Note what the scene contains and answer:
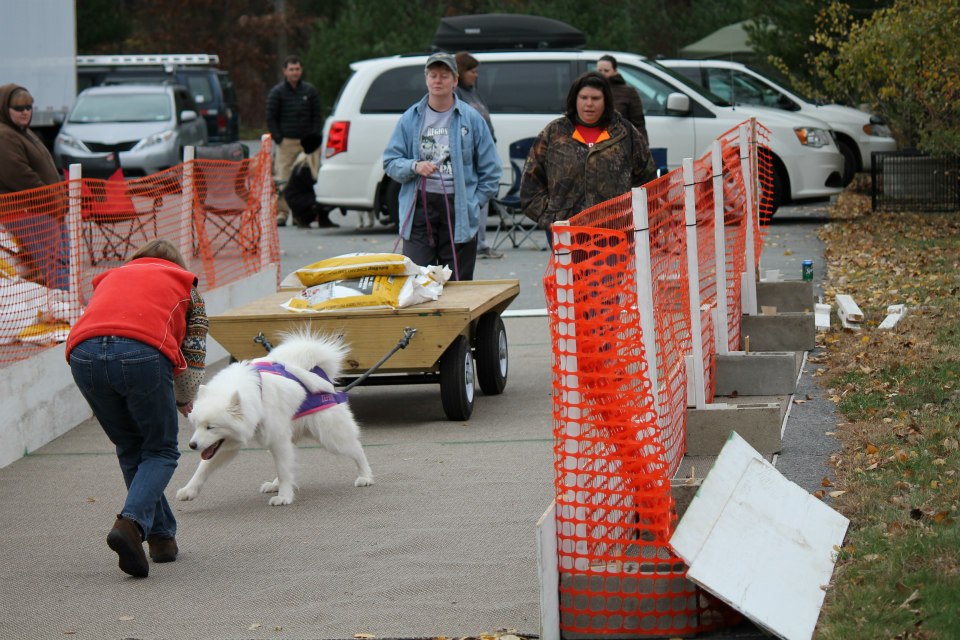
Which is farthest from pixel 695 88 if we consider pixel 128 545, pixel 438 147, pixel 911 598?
pixel 911 598

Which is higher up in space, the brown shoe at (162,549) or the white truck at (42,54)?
the white truck at (42,54)

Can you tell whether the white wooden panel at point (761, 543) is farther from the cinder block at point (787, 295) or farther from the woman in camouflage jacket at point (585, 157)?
the cinder block at point (787, 295)

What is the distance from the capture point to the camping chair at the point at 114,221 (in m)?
11.5

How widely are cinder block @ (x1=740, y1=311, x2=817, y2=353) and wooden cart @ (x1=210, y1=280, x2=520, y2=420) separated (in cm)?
215

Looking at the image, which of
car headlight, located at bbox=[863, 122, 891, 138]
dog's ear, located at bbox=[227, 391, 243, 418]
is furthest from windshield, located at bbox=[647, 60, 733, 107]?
dog's ear, located at bbox=[227, 391, 243, 418]

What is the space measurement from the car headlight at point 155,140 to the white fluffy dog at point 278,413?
1838 cm

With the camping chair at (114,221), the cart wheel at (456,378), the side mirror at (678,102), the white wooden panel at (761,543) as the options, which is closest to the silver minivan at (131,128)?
the camping chair at (114,221)

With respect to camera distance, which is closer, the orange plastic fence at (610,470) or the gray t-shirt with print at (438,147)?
the orange plastic fence at (610,470)

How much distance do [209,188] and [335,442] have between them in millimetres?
8202

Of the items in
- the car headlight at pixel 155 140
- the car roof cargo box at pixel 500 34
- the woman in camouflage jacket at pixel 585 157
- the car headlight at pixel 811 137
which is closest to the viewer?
the woman in camouflage jacket at pixel 585 157

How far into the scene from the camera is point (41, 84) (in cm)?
2177

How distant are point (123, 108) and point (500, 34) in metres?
8.43

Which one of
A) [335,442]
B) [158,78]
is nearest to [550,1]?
[158,78]

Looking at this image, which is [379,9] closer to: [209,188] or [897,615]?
[209,188]
